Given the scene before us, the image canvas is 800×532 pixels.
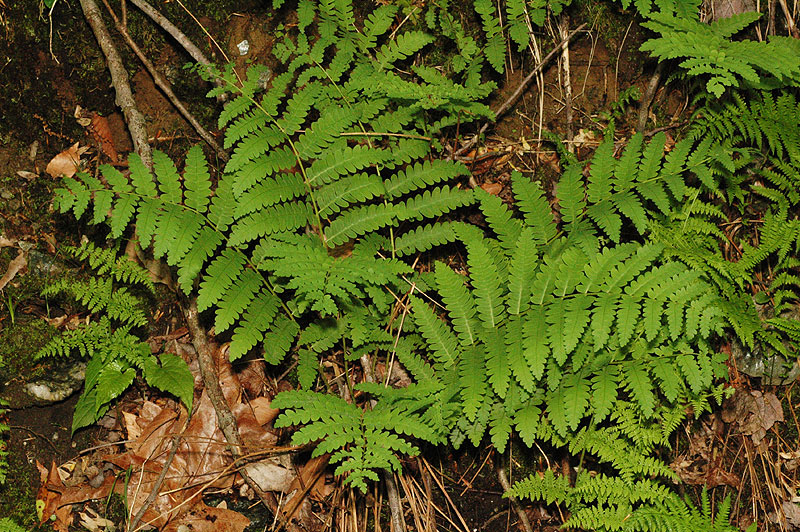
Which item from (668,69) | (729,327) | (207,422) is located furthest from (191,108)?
(729,327)

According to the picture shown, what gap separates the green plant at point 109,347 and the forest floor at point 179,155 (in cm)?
24

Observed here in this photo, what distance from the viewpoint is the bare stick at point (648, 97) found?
4645 millimetres

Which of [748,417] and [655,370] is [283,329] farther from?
[748,417]

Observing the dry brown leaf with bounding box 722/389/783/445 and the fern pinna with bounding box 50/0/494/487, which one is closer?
the fern pinna with bounding box 50/0/494/487

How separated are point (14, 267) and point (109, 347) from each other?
1.02 metres

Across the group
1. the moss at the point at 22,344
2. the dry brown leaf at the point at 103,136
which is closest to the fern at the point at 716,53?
the dry brown leaf at the point at 103,136

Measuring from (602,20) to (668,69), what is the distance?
1.98 feet

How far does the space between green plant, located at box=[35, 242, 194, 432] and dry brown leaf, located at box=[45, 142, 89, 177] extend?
625 millimetres

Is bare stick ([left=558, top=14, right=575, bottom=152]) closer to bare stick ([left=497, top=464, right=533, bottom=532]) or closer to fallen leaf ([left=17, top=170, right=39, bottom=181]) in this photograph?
bare stick ([left=497, top=464, right=533, bottom=532])

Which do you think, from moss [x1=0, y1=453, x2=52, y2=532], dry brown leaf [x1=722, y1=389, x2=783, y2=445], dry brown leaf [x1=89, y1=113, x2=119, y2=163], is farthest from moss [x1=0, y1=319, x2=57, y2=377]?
dry brown leaf [x1=722, y1=389, x2=783, y2=445]

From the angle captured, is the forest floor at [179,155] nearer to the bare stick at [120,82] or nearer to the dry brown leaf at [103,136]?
the dry brown leaf at [103,136]

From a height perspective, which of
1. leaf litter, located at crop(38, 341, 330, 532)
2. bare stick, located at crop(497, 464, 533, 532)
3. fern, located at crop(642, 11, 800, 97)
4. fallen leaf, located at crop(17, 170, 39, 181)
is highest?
fern, located at crop(642, 11, 800, 97)

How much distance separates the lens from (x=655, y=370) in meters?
3.79

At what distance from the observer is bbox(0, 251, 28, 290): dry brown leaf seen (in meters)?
4.46
